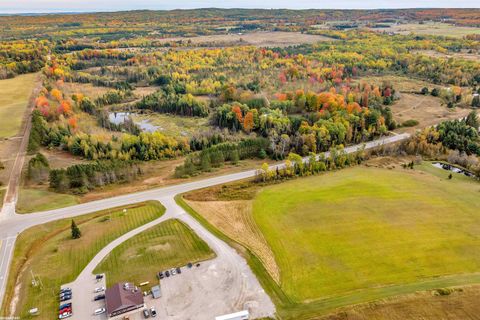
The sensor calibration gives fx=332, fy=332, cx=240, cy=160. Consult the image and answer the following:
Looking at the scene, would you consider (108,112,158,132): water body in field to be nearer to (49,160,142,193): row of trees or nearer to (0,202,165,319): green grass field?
(49,160,142,193): row of trees

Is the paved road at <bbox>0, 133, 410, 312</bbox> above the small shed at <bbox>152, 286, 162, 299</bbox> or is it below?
above

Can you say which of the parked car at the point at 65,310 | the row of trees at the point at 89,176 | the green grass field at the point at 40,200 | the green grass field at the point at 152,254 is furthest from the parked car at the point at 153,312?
the row of trees at the point at 89,176

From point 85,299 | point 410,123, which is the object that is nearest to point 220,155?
point 85,299

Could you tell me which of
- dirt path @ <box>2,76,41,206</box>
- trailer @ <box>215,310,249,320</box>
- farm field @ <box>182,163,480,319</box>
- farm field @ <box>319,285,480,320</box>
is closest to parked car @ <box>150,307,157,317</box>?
trailer @ <box>215,310,249,320</box>

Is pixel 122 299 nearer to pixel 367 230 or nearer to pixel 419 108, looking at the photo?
pixel 367 230

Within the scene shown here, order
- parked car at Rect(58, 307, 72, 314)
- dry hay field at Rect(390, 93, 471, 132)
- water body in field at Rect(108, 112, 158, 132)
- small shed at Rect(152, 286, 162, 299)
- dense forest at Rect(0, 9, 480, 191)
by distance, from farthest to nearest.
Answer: water body in field at Rect(108, 112, 158, 132) → dry hay field at Rect(390, 93, 471, 132) → dense forest at Rect(0, 9, 480, 191) → small shed at Rect(152, 286, 162, 299) → parked car at Rect(58, 307, 72, 314)

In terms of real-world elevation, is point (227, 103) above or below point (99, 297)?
above

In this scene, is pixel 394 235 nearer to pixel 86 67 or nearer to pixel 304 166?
pixel 304 166
